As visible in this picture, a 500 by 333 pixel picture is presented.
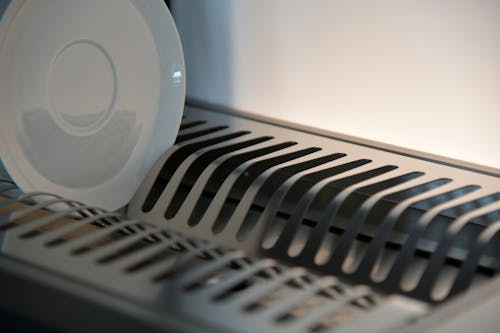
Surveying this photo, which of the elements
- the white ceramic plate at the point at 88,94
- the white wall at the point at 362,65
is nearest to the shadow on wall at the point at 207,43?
the white wall at the point at 362,65

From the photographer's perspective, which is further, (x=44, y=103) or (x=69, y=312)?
(x=44, y=103)

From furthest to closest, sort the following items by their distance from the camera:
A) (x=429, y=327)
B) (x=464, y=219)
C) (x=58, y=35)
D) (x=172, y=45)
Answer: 1. (x=172, y=45)
2. (x=58, y=35)
3. (x=464, y=219)
4. (x=429, y=327)

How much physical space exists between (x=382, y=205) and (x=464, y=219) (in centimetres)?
10

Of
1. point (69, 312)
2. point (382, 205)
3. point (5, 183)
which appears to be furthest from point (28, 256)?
point (382, 205)

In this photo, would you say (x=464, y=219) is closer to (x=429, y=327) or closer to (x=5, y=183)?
(x=429, y=327)

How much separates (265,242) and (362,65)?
26 centimetres

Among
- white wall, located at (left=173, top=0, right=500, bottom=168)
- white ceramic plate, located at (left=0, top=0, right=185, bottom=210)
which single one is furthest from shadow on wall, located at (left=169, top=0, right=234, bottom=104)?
white ceramic plate, located at (left=0, top=0, right=185, bottom=210)

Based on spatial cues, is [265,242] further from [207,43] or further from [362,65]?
[207,43]

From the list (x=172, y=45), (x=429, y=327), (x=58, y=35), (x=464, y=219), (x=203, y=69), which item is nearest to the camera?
(x=429, y=327)

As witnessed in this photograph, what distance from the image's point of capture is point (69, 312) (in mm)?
627

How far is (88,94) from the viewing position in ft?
3.13

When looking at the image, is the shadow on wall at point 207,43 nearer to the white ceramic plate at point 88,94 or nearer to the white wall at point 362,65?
the white wall at point 362,65

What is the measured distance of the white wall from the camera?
3.09ft

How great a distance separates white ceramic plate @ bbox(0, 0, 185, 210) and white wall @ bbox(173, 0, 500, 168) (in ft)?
0.41
